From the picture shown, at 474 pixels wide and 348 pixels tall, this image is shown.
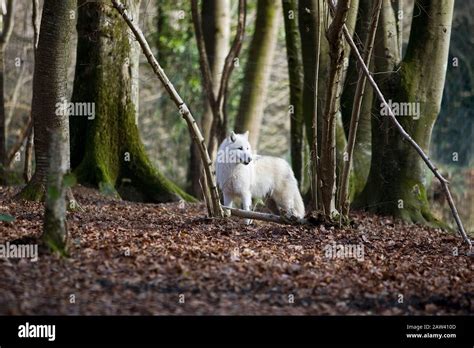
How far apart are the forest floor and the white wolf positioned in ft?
5.06

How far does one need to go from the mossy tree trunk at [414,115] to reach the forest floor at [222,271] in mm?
2289

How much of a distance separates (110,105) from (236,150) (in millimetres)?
2578

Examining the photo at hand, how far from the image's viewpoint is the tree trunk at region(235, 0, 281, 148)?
18.5 metres

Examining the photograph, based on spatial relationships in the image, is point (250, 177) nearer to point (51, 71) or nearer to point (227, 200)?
point (227, 200)

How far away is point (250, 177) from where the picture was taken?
12578mm

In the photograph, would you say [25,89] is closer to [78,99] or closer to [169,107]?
[169,107]

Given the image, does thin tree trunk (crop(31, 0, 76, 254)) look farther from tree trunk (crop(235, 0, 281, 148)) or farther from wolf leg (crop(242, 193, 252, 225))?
tree trunk (crop(235, 0, 281, 148))

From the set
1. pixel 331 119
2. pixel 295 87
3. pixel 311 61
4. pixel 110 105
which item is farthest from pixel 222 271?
pixel 295 87

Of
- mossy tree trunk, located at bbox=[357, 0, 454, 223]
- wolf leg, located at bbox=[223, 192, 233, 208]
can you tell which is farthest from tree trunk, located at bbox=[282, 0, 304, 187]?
wolf leg, located at bbox=[223, 192, 233, 208]

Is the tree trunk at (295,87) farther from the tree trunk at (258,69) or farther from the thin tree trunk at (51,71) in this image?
the thin tree trunk at (51,71)

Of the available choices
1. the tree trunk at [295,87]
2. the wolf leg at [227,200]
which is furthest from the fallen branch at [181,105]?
the tree trunk at [295,87]

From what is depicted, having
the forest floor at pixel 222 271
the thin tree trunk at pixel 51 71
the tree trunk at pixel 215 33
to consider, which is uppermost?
the tree trunk at pixel 215 33

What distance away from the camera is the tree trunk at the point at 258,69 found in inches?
728

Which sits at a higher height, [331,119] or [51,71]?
[51,71]
